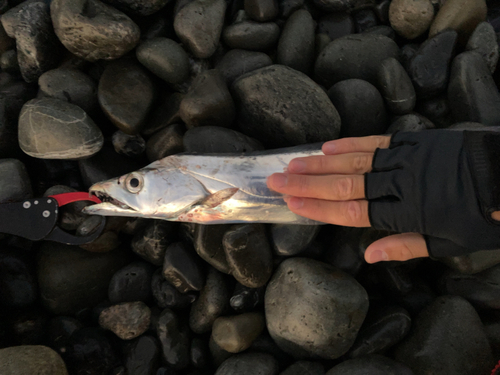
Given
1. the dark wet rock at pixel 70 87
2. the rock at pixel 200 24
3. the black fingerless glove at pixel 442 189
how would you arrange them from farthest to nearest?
the rock at pixel 200 24, the dark wet rock at pixel 70 87, the black fingerless glove at pixel 442 189

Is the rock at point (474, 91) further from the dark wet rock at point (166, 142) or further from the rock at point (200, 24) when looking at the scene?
the dark wet rock at point (166, 142)

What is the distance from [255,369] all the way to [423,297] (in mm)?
1704

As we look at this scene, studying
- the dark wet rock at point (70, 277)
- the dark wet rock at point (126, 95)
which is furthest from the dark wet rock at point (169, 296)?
the dark wet rock at point (126, 95)

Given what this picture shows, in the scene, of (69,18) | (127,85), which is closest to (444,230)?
A: (127,85)

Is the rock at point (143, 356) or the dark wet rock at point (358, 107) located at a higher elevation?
the dark wet rock at point (358, 107)

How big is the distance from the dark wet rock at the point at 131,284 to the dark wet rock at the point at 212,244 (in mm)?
733

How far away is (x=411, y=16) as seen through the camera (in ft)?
10.5

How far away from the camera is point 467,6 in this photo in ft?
9.93

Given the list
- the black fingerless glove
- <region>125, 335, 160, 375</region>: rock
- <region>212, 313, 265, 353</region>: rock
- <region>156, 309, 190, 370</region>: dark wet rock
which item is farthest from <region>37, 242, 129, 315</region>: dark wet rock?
the black fingerless glove

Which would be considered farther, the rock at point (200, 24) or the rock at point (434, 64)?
the rock at point (434, 64)

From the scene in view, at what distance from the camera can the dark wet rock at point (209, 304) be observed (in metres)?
2.54

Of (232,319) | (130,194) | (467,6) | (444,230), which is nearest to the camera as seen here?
(444,230)

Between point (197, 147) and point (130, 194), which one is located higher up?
point (197, 147)

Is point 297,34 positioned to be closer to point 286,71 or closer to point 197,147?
point 286,71
